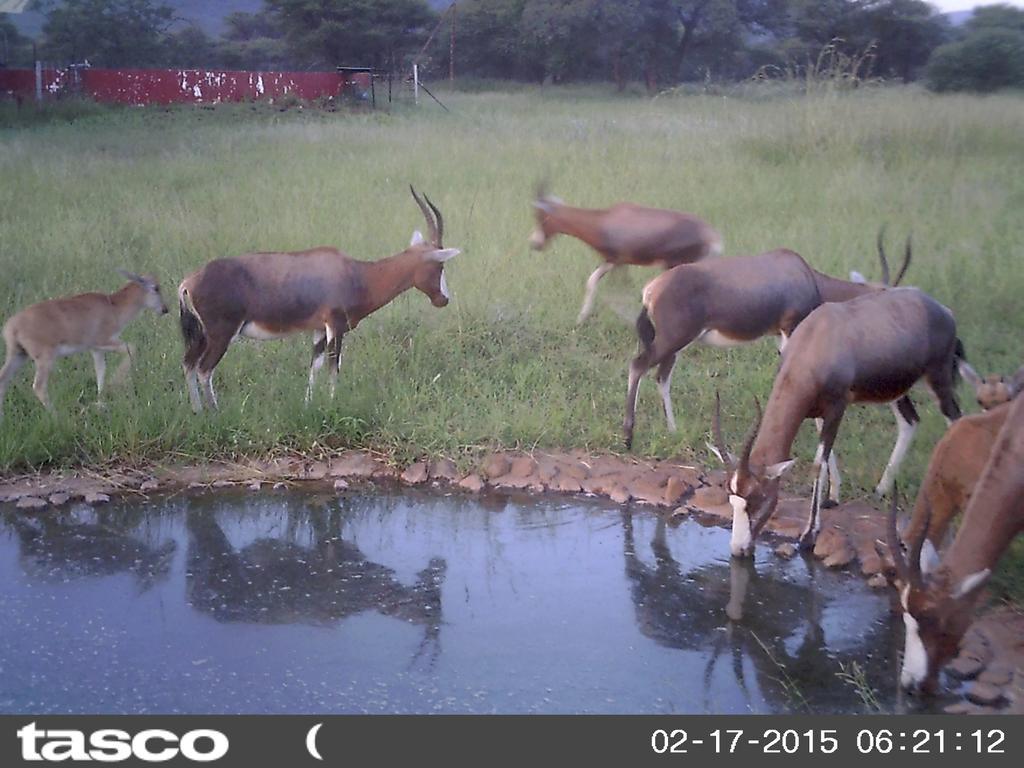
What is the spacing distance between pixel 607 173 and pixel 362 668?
832 cm

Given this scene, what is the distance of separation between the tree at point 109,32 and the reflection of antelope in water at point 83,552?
747 cm

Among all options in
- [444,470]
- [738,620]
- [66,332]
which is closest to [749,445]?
[738,620]

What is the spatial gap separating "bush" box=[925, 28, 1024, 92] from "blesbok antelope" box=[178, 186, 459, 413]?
5.90m

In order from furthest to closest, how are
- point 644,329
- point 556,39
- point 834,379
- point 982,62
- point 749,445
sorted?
point 556,39, point 982,62, point 644,329, point 834,379, point 749,445

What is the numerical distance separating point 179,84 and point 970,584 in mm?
10763

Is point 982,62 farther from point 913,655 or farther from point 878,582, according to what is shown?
point 913,655

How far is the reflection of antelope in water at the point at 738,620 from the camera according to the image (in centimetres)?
457

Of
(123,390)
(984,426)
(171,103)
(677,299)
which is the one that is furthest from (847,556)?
(171,103)

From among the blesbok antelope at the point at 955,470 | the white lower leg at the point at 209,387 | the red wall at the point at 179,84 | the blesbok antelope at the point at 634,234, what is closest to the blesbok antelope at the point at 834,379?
the blesbok antelope at the point at 955,470

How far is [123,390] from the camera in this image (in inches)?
284

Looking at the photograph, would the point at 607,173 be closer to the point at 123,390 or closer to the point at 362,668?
the point at 123,390

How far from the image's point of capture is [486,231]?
10453 millimetres

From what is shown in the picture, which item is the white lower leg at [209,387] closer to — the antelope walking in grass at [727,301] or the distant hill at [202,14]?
the antelope walking in grass at [727,301]

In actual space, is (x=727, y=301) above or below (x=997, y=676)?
above
